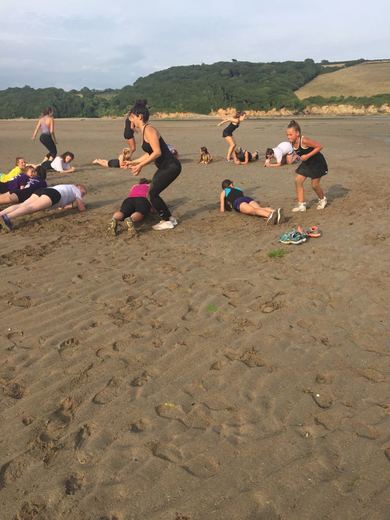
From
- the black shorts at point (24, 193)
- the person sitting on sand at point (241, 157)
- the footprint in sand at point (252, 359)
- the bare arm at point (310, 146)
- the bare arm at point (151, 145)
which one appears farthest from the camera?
the person sitting on sand at point (241, 157)

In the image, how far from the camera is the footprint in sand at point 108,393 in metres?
3.02

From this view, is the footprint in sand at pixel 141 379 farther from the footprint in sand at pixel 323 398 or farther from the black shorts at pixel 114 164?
the black shorts at pixel 114 164

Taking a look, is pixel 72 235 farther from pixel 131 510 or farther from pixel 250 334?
pixel 131 510

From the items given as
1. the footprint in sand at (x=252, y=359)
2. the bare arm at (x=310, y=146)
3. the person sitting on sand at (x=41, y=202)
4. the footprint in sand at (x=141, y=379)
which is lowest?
the footprint in sand at (x=252, y=359)

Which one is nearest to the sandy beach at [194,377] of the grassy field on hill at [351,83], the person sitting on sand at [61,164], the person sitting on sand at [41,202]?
the person sitting on sand at [41,202]

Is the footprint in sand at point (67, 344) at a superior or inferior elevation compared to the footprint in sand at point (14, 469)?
superior

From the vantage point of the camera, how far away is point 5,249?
238 inches

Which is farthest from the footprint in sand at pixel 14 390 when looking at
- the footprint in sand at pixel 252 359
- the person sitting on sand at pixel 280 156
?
the person sitting on sand at pixel 280 156

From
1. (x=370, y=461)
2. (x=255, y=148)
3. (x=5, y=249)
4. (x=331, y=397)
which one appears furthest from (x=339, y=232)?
(x=255, y=148)

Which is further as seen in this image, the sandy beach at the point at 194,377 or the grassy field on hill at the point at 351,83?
the grassy field on hill at the point at 351,83

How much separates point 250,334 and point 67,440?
184cm

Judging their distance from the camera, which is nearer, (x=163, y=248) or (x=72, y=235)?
(x=163, y=248)

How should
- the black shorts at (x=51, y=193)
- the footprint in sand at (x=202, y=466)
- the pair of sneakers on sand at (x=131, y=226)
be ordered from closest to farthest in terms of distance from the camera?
the footprint in sand at (x=202, y=466) < the pair of sneakers on sand at (x=131, y=226) < the black shorts at (x=51, y=193)

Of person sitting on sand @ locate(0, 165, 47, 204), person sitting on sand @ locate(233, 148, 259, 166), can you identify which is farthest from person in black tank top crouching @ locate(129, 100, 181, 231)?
person sitting on sand @ locate(233, 148, 259, 166)
